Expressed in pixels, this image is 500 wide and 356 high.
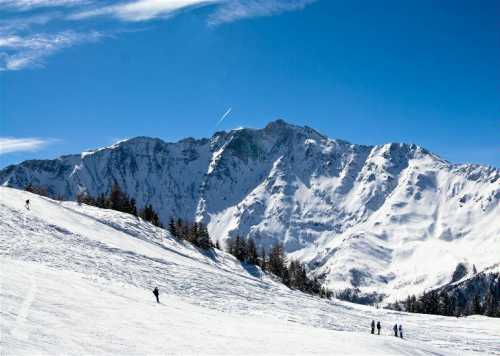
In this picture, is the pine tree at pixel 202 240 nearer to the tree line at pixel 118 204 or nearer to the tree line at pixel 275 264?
the tree line at pixel 275 264

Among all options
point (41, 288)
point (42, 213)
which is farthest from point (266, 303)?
point (42, 213)

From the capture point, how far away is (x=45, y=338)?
25.8 m

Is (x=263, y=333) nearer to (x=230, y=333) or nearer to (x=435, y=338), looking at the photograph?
(x=230, y=333)

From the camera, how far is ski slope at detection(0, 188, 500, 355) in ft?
96.8

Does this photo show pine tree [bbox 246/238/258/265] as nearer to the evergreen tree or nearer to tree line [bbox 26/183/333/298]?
tree line [bbox 26/183/333/298]

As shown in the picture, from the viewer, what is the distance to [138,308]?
40469 millimetres

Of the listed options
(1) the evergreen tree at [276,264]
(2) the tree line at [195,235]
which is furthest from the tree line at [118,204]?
(1) the evergreen tree at [276,264]

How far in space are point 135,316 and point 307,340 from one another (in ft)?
40.1

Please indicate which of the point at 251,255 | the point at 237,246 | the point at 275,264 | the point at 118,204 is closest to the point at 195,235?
the point at 237,246

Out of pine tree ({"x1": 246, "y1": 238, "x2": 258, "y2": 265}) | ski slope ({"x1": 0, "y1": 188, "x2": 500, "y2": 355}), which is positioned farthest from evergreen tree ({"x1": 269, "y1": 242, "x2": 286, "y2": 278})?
ski slope ({"x1": 0, "y1": 188, "x2": 500, "y2": 355})

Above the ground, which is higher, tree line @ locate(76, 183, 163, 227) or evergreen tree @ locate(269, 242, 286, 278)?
tree line @ locate(76, 183, 163, 227)

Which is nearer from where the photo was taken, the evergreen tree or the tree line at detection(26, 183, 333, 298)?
the tree line at detection(26, 183, 333, 298)

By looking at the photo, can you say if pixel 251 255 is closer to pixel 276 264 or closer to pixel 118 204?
pixel 276 264

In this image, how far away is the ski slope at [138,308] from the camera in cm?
2952
